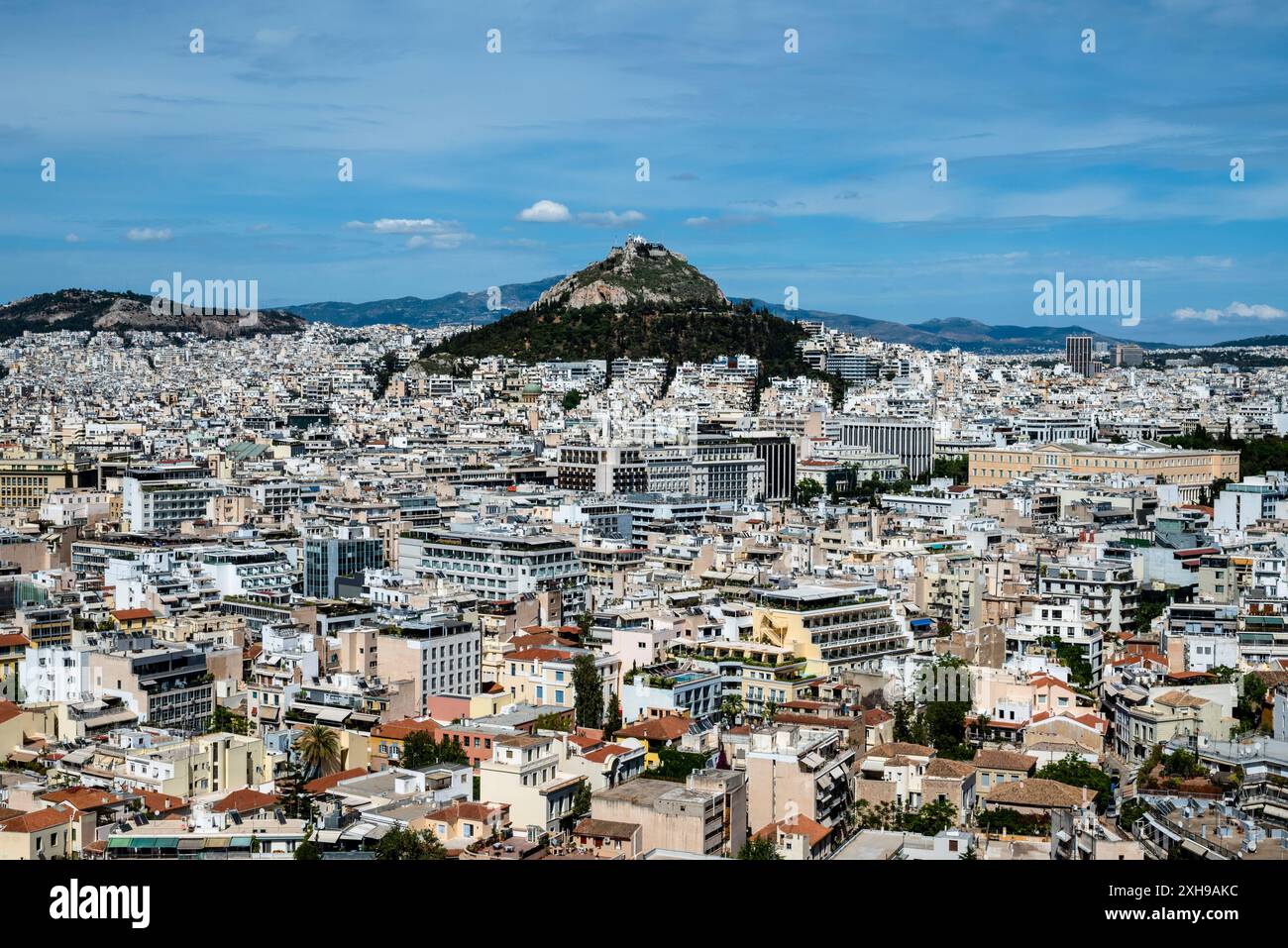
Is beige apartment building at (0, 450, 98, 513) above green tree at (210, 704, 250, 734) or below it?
above

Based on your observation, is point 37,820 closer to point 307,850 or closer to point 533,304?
point 307,850

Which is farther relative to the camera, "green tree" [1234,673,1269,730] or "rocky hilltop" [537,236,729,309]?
"rocky hilltop" [537,236,729,309]

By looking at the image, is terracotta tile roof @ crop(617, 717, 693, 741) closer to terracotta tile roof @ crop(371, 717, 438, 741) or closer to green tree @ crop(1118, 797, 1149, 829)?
terracotta tile roof @ crop(371, 717, 438, 741)

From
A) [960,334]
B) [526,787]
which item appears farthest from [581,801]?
[960,334]

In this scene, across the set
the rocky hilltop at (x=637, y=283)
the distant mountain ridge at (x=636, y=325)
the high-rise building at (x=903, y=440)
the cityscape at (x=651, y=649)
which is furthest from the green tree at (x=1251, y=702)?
the rocky hilltop at (x=637, y=283)

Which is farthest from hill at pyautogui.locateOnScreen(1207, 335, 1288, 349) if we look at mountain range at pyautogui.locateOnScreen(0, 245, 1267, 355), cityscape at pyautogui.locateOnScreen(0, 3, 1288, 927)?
cityscape at pyautogui.locateOnScreen(0, 3, 1288, 927)
